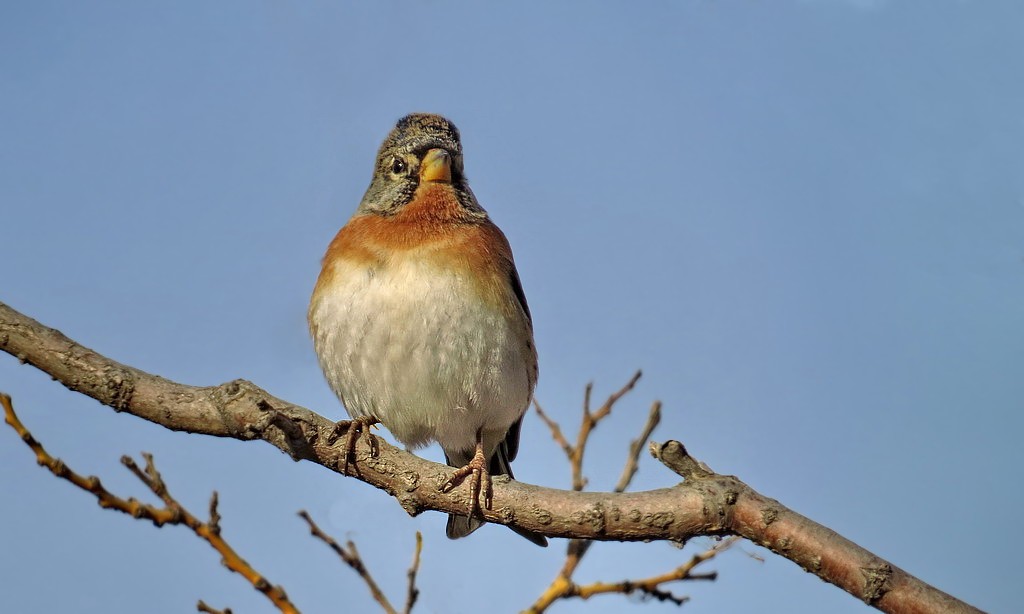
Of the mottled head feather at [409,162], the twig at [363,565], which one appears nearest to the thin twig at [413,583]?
the twig at [363,565]

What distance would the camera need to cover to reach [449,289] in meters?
5.77

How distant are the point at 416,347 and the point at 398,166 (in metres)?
1.62

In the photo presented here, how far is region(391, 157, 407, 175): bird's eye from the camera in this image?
6.69 meters

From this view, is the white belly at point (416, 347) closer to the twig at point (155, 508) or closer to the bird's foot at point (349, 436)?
the bird's foot at point (349, 436)

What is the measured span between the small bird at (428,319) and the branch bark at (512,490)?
13.4 inches

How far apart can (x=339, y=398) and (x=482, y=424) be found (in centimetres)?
100

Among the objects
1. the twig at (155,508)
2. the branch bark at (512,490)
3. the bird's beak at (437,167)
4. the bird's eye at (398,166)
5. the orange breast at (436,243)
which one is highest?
the bird's eye at (398,166)

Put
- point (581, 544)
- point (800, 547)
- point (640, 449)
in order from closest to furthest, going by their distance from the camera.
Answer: point (800, 547), point (581, 544), point (640, 449)

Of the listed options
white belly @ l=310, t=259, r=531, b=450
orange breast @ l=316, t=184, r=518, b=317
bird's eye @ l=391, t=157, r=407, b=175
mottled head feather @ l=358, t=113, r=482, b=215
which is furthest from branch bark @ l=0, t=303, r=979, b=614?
bird's eye @ l=391, t=157, r=407, b=175

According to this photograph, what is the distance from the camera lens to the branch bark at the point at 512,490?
4414 mm

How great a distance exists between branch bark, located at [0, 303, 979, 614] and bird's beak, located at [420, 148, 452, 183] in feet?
6.61

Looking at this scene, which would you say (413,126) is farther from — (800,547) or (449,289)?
(800,547)

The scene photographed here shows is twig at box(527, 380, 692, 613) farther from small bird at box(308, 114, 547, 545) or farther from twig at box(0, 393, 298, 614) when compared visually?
twig at box(0, 393, 298, 614)

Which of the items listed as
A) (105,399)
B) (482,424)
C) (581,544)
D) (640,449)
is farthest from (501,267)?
(105,399)
